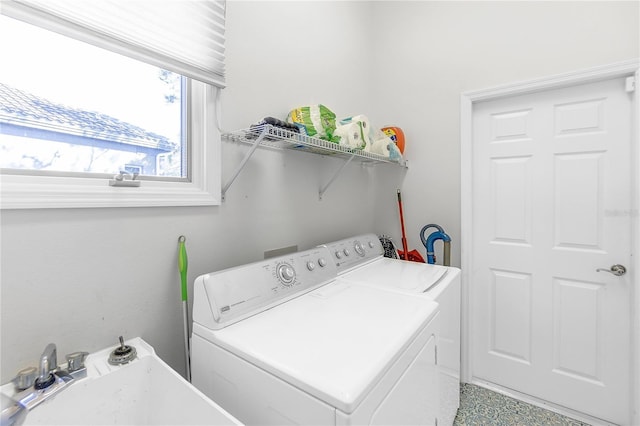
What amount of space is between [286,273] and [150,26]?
45.2 inches

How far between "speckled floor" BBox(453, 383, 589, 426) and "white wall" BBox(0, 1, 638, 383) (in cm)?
122

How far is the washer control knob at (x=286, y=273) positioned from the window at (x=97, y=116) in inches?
18.2

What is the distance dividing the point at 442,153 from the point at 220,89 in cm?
180

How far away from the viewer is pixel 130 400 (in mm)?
964

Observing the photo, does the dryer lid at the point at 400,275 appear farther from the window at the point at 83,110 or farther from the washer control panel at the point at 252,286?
the window at the point at 83,110

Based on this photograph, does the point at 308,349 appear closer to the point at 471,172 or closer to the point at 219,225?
the point at 219,225

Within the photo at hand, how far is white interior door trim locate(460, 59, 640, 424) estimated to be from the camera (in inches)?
69.3

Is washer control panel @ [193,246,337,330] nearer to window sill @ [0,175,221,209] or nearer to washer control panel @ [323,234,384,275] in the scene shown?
washer control panel @ [323,234,384,275]

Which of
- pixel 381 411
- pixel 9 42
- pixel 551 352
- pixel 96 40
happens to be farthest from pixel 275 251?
pixel 551 352

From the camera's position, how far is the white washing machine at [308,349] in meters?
0.77

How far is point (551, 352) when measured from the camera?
2066 mm

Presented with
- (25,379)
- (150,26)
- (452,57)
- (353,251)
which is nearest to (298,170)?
(353,251)

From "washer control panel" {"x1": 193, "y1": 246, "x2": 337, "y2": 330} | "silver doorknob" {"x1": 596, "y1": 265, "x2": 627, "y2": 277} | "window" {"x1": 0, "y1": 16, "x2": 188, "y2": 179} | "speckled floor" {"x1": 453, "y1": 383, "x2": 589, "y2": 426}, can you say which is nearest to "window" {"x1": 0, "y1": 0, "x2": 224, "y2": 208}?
"window" {"x1": 0, "y1": 16, "x2": 188, "y2": 179}

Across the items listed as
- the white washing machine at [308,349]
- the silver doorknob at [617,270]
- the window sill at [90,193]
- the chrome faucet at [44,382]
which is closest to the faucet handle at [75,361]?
the chrome faucet at [44,382]
